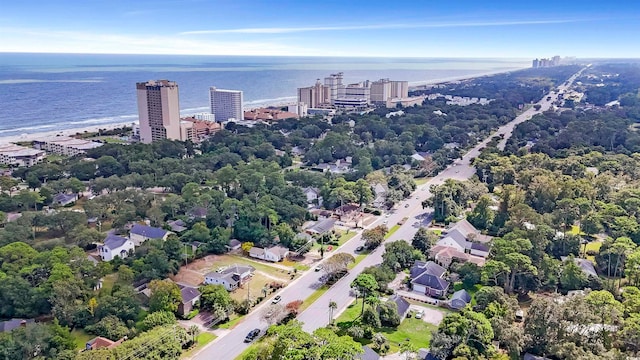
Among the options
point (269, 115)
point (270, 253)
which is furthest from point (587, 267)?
point (269, 115)

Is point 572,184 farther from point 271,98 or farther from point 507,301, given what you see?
point 271,98

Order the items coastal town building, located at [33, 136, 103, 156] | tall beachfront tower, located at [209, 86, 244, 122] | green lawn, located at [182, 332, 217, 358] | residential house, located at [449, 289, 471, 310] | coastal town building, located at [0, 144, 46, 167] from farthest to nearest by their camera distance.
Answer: tall beachfront tower, located at [209, 86, 244, 122]
coastal town building, located at [33, 136, 103, 156]
coastal town building, located at [0, 144, 46, 167]
residential house, located at [449, 289, 471, 310]
green lawn, located at [182, 332, 217, 358]

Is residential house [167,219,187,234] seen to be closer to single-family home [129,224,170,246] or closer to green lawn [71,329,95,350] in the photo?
single-family home [129,224,170,246]

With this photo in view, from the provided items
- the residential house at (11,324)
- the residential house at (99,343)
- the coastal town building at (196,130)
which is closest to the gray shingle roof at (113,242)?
the residential house at (11,324)

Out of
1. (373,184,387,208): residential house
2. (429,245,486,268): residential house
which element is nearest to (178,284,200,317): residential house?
(429,245,486,268): residential house

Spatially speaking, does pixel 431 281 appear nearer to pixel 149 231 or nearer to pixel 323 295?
pixel 323 295

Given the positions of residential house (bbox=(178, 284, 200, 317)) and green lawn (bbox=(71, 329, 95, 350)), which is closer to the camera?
green lawn (bbox=(71, 329, 95, 350))
